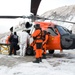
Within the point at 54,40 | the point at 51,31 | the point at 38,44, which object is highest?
the point at 51,31

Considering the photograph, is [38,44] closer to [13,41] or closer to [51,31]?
[51,31]

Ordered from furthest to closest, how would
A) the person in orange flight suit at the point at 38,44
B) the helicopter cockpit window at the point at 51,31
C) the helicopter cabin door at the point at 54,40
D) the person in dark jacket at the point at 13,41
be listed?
the person in dark jacket at the point at 13,41
the helicopter cockpit window at the point at 51,31
the helicopter cabin door at the point at 54,40
the person in orange flight suit at the point at 38,44

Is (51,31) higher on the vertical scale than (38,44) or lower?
higher

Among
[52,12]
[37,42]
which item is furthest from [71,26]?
[37,42]

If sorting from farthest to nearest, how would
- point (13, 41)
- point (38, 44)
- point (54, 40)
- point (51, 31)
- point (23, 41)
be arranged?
point (13, 41) < point (51, 31) < point (23, 41) < point (54, 40) < point (38, 44)

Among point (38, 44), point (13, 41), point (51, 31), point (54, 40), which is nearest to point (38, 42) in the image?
point (38, 44)

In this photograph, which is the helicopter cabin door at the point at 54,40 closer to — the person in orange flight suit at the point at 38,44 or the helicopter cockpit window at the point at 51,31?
the helicopter cockpit window at the point at 51,31

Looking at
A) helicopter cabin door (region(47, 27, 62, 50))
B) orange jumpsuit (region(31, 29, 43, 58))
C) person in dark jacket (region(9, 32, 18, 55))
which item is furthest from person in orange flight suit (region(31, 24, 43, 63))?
person in dark jacket (region(9, 32, 18, 55))

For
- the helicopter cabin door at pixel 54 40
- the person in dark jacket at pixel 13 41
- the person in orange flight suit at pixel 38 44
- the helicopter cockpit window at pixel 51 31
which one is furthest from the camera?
the person in dark jacket at pixel 13 41

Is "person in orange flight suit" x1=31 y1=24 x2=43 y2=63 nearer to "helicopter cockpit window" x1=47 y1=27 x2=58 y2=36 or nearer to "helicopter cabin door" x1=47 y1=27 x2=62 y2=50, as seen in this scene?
"helicopter cabin door" x1=47 y1=27 x2=62 y2=50

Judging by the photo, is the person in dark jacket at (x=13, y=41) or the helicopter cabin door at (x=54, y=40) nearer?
the helicopter cabin door at (x=54, y=40)

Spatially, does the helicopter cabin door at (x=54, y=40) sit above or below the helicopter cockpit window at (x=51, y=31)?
below

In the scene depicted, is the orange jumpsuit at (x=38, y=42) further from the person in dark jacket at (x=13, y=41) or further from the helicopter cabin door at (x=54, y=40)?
the person in dark jacket at (x=13, y=41)

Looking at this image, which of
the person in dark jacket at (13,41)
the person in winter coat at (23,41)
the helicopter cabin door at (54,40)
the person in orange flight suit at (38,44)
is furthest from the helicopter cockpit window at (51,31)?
the person in orange flight suit at (38,44)
